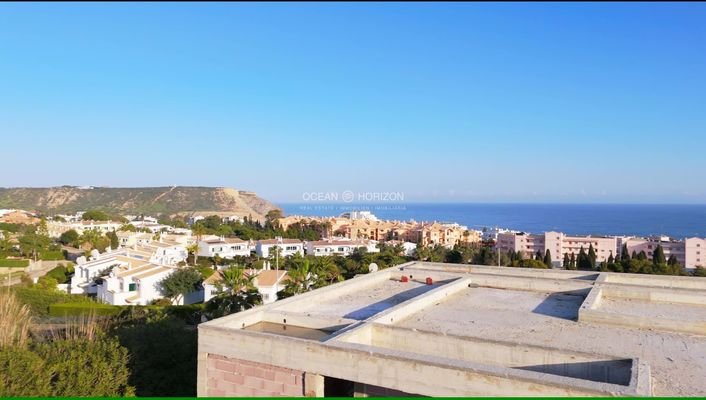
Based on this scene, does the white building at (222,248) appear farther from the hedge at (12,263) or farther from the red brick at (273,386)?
the red brick at (273,386)

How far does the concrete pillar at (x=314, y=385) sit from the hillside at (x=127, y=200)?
130m

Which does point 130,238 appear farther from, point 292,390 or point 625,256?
point 292,390

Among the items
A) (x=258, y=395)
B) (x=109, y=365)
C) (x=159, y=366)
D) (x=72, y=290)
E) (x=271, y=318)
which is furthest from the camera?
(x=72, y=290)

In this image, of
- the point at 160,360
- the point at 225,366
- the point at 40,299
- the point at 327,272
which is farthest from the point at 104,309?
the point at 225,366

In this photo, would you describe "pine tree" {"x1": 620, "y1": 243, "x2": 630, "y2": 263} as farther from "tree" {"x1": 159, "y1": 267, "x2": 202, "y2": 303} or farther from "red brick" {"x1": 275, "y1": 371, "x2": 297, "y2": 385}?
"red brick" {"x1": 275, "y1": 371, "x2": 297, "y2": 385}

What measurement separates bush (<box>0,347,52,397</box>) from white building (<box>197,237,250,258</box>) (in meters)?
42.0

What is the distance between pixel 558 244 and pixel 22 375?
74.7 metres

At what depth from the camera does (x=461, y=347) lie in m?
6.93

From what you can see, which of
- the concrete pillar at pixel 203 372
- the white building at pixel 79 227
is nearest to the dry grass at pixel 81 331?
the concrete pillar at pixel 203 372

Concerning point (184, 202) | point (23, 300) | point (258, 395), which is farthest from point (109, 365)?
point (184, 202)

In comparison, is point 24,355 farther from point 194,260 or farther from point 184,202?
point 184,202

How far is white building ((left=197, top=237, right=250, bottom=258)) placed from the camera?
1992 inches

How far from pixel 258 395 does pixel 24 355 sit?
5.19 metres

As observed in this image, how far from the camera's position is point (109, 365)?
32.7ft
